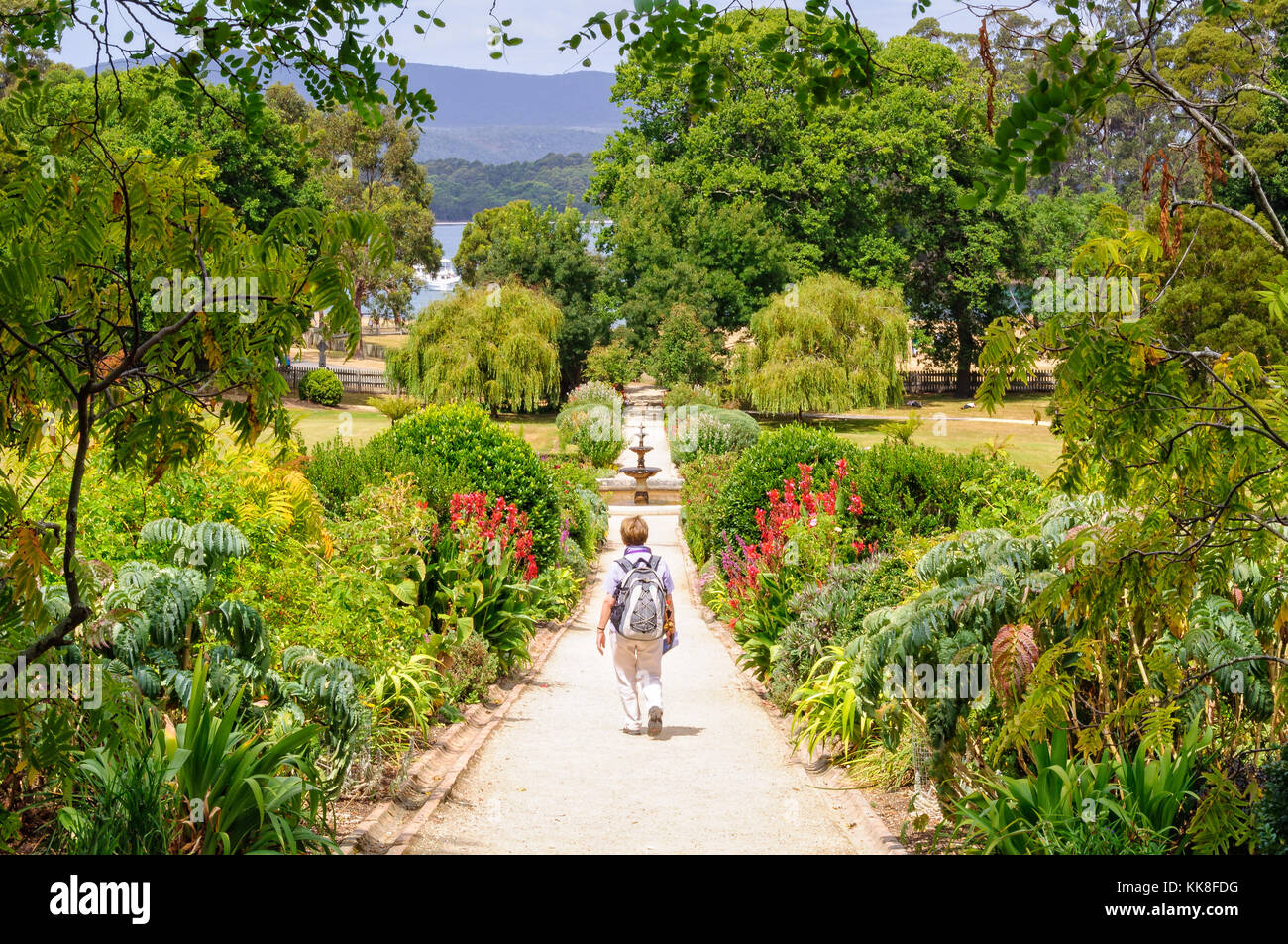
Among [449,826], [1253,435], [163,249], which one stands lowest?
[449,826]

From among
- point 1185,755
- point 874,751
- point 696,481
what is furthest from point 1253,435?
point 696,481

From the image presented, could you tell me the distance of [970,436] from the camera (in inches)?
1433

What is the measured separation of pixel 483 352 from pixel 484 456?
25.3 m

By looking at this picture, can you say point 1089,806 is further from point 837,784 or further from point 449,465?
point 449,465

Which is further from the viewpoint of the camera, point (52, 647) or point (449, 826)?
point (449, 826)

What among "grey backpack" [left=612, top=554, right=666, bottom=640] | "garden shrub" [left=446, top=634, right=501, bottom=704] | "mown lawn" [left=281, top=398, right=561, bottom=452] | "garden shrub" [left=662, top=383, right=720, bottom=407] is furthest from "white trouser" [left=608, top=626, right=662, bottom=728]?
"garden shrub" [left=662, top=383, right=720, bottom=407]

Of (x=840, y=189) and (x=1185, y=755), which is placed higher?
(x=840, y=189)

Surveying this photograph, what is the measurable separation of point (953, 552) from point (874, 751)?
5.26 ft

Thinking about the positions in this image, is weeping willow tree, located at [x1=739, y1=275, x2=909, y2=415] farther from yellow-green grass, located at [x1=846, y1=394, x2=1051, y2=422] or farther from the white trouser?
the white trouser

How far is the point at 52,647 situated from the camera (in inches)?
170

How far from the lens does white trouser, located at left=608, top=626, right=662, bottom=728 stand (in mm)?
7867

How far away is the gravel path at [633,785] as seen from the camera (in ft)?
18.8

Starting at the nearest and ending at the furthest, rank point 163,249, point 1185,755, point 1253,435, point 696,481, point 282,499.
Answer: point 1253,435 → point 163,249 → point 1185,755 → point 282,499 → point 696,481

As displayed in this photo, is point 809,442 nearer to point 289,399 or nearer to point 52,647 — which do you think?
point 52,647
